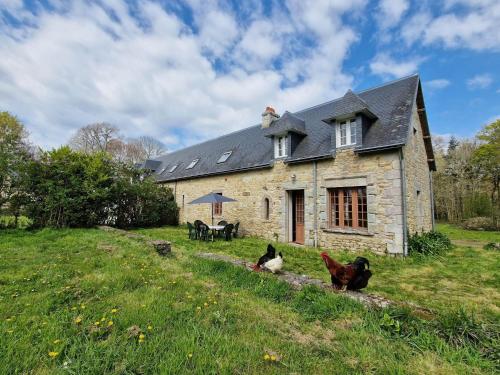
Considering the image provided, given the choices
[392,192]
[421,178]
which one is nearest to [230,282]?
[392,192]

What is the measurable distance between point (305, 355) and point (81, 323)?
2487 mm

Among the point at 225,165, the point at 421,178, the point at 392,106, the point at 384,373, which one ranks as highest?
the point at 392,106

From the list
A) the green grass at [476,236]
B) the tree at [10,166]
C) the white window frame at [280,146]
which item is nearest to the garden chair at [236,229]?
the white window frame at [280,146]

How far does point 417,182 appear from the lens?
30.1 ft

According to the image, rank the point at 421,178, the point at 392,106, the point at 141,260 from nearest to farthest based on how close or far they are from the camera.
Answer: the point at 141,260, the point at 392,106, the point at 421,178

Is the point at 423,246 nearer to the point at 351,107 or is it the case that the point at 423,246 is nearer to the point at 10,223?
the point at 351,107

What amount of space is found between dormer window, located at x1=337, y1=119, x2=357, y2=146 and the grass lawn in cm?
492

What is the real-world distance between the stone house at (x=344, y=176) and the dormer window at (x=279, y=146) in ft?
0.08

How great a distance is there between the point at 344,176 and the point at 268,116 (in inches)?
292

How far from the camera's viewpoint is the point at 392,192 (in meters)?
7.40

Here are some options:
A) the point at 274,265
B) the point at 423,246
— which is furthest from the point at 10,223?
the point at 423,246

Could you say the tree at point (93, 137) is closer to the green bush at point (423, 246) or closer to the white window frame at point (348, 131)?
the white window frame at point (348, 131)

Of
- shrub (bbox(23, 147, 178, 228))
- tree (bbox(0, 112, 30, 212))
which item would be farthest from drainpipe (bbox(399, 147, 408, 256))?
tree (bbox(0, 112, 30, 212))

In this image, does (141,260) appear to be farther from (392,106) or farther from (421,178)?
(421,178)
